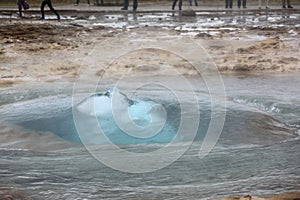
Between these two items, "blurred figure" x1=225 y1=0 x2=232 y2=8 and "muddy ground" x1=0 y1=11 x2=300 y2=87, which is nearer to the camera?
"muddy ground" x1=0 y1=11 x2=300 y2=87

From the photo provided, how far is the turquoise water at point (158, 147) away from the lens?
3.49 m

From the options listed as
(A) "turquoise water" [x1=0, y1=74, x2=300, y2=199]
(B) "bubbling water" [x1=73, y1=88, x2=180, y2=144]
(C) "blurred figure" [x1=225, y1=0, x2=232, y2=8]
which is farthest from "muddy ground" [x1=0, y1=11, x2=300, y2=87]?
(C) "blurred figure" [x1=225, y1=0, x2=232, y2=8]

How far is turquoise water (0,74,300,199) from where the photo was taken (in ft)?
11.5

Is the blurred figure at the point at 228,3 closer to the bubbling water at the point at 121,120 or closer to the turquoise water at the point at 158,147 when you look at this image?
the turquoise water at the point at 158,147

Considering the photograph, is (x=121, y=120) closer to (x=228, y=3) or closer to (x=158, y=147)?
(x=158, y=147)

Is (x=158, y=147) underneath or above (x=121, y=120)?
underneath

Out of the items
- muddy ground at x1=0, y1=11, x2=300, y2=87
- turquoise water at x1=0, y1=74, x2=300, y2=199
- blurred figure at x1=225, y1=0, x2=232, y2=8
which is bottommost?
turquoise water at x1=0, y1=74, x2=300, y2=199

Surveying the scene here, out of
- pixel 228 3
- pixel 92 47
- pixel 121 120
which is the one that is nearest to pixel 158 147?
pixel 121 120

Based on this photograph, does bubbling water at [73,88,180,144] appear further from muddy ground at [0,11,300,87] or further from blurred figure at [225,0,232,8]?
blurred figure at [225,0,232,8]

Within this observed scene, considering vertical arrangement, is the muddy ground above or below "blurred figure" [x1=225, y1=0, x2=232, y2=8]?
below

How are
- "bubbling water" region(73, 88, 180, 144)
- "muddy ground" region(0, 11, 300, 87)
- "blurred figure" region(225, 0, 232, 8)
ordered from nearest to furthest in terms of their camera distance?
"bubbling water" region(73, 88, 180, 144), "muddy ground" region(0, 11, 300, 87), "blurred figure" region(225, 0, 232, 8)

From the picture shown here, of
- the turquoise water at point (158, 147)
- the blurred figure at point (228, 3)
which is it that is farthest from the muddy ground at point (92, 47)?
the blurred figure at point (228, 3)

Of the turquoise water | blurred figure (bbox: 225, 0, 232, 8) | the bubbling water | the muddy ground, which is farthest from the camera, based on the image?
blurred figure (bbox: 225, 0, 232, 8)

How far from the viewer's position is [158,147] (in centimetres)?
444
